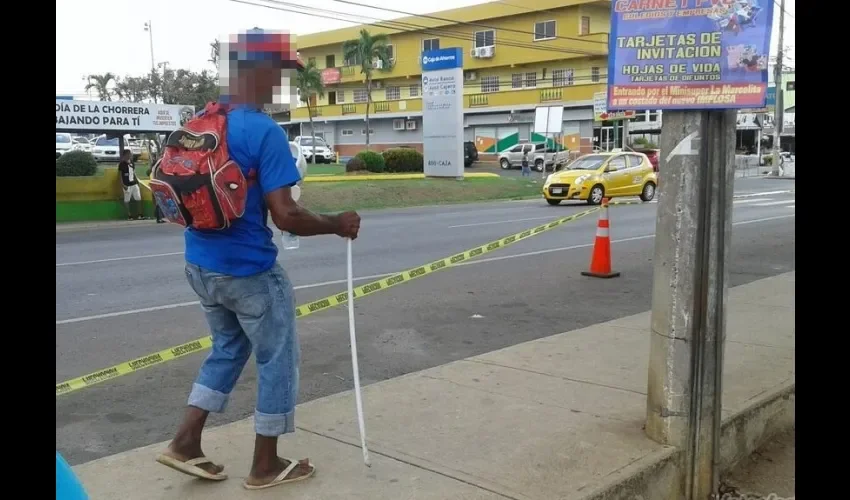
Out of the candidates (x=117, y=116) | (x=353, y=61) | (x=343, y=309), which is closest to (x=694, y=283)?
(x=343, y=309)

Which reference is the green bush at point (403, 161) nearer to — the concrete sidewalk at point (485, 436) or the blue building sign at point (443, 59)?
the blue building sign at point (443, 59)

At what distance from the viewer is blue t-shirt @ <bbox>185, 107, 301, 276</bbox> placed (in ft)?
10.8

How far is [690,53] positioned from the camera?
388 cm

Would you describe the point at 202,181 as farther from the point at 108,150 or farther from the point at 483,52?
the point at 483,52

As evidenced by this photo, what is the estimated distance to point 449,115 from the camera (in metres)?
33.8

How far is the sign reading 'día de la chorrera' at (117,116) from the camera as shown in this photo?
19.0m

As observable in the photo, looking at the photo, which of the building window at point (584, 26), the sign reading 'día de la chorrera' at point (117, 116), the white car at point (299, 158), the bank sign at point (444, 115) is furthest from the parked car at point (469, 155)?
the white car at point (299, 158)

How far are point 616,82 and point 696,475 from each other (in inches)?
83.8

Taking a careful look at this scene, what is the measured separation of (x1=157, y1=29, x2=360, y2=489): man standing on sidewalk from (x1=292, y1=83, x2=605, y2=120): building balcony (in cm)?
4789

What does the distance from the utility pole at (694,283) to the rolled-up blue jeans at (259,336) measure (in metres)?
1.98

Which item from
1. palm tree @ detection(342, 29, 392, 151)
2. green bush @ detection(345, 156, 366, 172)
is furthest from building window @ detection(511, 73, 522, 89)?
green bush @ detection(345, 156, 366, 172)

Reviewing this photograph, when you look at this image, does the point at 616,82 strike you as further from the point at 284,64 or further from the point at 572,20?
the point at 572,20

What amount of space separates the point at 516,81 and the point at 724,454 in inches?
2325
